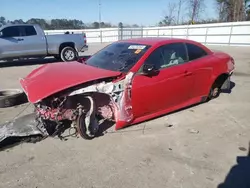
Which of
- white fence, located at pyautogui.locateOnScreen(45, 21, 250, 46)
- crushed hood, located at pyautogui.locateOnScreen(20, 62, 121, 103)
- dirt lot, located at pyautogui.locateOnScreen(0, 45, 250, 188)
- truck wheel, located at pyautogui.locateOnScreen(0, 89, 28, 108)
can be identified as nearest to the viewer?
dirt lot, located at pyautogui.locateOnScreen(0, 45, 250, 188)

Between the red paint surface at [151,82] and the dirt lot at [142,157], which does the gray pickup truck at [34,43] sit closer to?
the dirt lot at [142,157]

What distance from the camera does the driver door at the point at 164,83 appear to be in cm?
428

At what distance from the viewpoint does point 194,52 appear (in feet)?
17.5

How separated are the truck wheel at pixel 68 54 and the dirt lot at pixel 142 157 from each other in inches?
334

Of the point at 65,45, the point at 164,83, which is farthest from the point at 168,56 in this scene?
the point at 65,45

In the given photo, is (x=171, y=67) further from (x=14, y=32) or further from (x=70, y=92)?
(x=14, y=32)

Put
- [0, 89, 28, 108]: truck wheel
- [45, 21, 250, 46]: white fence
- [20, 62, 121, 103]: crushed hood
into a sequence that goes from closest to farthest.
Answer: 1. [20, 62, 121, 103]: crushed hood
2. [0, 89, 28, 108]: truck wheel
3. [45, 21, 250, 46]: white fence

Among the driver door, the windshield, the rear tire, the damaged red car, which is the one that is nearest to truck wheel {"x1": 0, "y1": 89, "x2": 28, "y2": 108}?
the damaged red car

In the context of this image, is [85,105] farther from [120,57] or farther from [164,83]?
[164,83]

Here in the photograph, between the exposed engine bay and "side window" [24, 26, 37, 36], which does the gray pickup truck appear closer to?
"side window" [24, 26, 37, 36]

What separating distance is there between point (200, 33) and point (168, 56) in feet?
75.7

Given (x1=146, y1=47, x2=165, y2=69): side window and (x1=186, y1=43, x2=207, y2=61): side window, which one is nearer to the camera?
(x1=146, y1=47, x2=165, y2=69): side window

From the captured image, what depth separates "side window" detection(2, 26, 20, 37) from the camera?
1184 cm

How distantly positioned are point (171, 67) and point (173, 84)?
1.08ft
